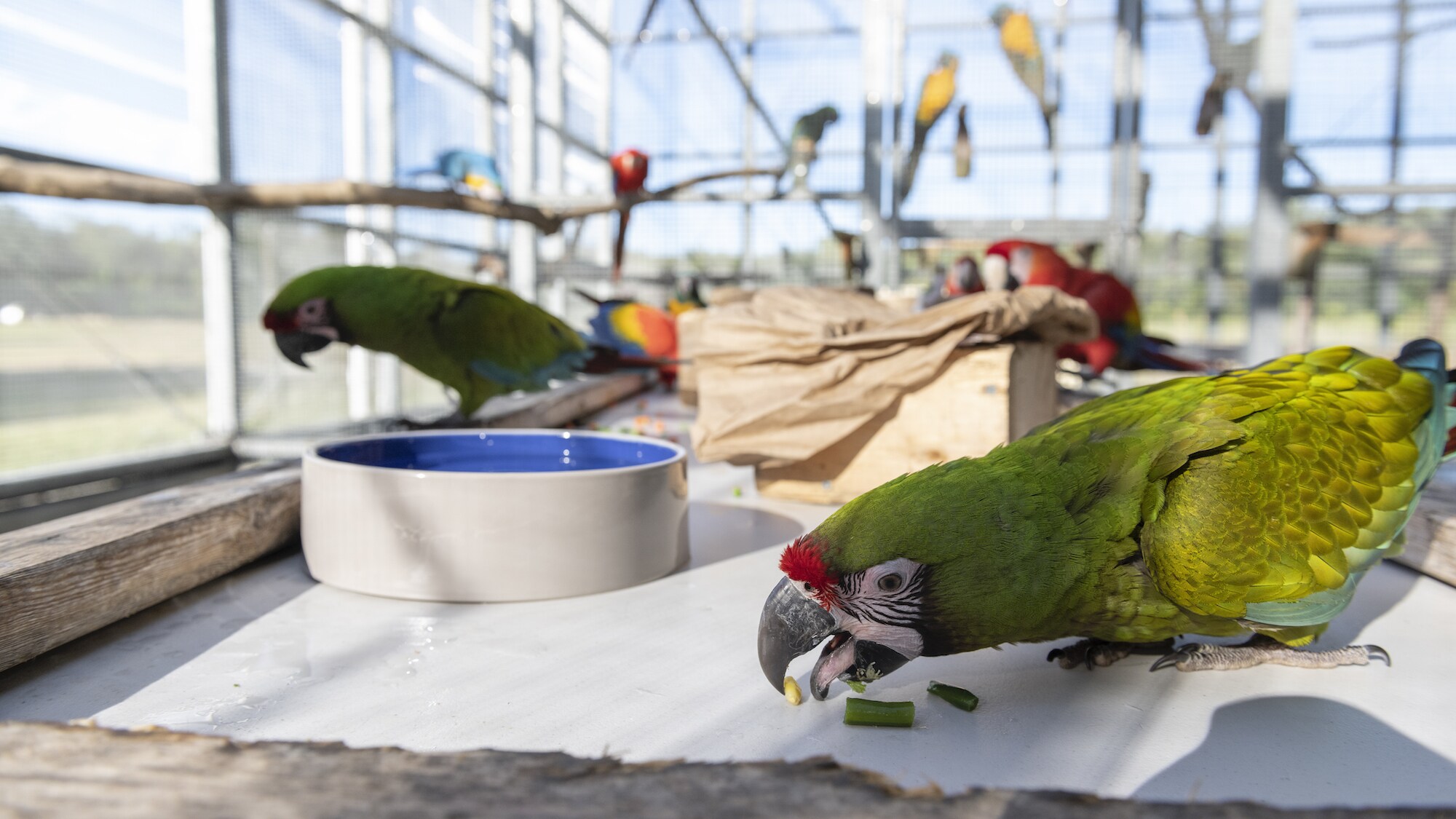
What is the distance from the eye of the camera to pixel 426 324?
7.36ft

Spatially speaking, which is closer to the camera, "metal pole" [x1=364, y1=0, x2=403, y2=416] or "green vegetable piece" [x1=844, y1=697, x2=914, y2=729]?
"green vegetable piece" [x1=844, y1=697, x2=914, y2=729]

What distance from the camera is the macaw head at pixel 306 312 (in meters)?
2.13

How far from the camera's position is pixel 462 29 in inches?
162

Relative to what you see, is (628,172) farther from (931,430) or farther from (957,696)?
(957,696)

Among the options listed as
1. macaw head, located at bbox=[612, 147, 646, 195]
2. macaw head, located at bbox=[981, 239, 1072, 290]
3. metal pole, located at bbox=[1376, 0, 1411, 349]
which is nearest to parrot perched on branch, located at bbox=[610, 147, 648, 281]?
macaw head, located at bbox=[612, 147, 646, 195]

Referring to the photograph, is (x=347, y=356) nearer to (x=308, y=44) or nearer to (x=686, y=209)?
(x=308, y=44)

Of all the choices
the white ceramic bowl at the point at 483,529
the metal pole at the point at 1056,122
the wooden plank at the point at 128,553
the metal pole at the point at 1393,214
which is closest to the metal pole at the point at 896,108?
the metal pole at the point at 1056,122

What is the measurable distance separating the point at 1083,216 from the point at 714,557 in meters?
3.37

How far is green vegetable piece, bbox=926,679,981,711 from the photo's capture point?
908 mm

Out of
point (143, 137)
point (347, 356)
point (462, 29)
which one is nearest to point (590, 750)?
point (143, 137)

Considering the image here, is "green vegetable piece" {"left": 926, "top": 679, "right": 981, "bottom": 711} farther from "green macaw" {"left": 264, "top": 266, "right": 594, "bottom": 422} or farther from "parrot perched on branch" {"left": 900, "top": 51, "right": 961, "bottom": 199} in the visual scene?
"parrot perched on branch" {"left": 900, "top": 51, "right": 961, "bottom": 199}

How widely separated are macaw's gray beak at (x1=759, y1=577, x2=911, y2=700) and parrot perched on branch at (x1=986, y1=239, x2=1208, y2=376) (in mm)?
2522

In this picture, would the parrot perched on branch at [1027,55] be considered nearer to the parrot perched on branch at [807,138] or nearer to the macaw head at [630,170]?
the parrot perched on branch at [807,138]

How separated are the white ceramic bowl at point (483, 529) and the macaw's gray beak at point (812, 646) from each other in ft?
1.42
